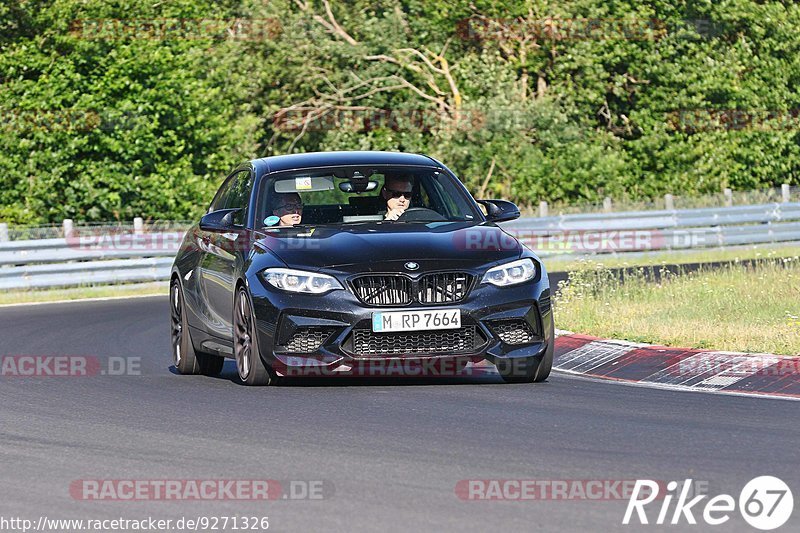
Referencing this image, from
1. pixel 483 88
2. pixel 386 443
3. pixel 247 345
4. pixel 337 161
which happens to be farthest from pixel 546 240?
pixel 386 443

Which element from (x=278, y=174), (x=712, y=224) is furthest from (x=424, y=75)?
(x=278, y=174)

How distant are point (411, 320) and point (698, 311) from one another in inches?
230

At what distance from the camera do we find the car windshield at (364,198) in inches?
472

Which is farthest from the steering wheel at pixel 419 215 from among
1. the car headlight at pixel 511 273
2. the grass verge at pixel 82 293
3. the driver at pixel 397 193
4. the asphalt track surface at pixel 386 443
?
the grass verge at pixel 82 293

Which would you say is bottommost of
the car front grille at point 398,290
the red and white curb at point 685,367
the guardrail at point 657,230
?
the guardrail at point 657,230

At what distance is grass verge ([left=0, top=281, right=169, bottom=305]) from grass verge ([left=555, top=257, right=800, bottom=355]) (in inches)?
375

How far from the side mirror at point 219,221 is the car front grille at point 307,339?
1564 mm

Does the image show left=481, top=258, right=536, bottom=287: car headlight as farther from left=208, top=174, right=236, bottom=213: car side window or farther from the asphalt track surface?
left=208, top=174, right=236, bottom=213: car side window

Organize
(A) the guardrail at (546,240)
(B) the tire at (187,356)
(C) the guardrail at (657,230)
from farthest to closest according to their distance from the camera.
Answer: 1. (C) the guardrail at (657,230)
2. (A) the guardrail at (546,240)
3. (B) the tire at (187,356)

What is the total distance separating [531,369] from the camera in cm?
1123

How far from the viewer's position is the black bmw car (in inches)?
419

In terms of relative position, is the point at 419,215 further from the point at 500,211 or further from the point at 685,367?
the point at 685,367

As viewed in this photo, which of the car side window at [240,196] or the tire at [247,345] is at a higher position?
the car side window at [240,196]

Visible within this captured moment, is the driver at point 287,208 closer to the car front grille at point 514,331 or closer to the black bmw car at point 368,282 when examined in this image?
the black bmw car at point 368,282
